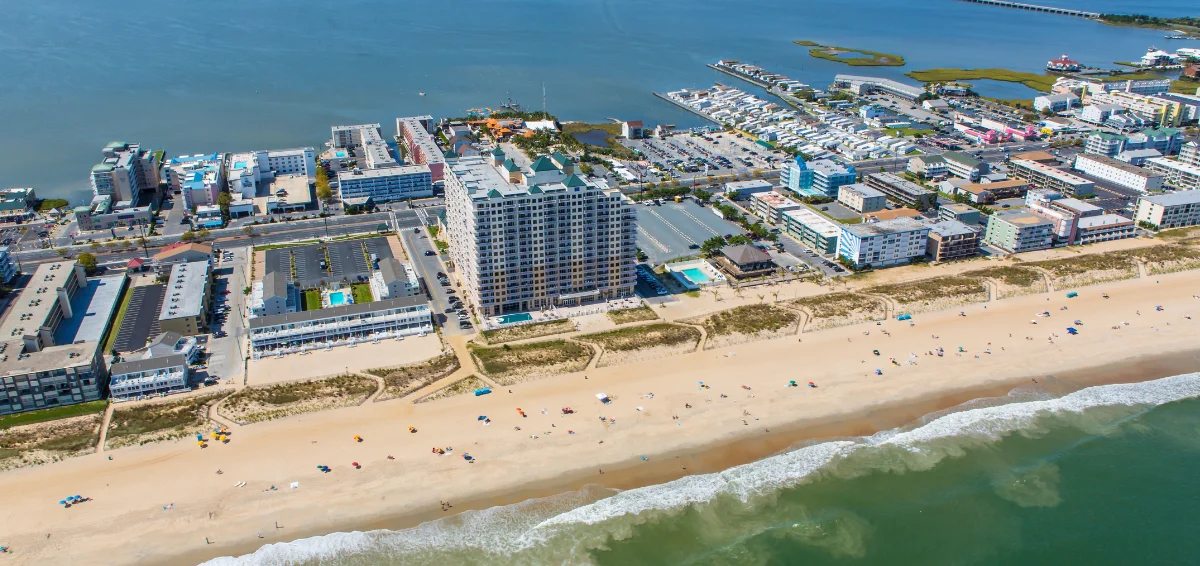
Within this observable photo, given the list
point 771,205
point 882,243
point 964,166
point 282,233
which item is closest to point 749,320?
point 882,243

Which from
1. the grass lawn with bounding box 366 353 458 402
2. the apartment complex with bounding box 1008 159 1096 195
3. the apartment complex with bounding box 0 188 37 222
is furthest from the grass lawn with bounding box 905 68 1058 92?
the apartment complex with bounding box 0 188 37 222

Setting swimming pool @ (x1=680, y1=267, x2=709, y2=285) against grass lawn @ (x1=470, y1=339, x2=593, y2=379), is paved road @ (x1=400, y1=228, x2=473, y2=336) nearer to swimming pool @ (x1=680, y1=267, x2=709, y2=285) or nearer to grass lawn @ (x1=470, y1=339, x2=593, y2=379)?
grass lawn @ (x1=470, y1=339, x2=593, y2=379)

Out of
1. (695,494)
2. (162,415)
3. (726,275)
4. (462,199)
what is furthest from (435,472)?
(726,275)

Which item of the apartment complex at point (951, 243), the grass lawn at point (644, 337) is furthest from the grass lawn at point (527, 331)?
the apartment complex at point (951, 243)

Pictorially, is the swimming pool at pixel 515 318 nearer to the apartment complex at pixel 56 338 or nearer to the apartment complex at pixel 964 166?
the apartment complex at pixel 56 338

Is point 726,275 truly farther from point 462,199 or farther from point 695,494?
point 695,494

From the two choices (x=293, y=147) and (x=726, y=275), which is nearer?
(x=726, y=275)

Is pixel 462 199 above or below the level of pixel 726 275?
above
